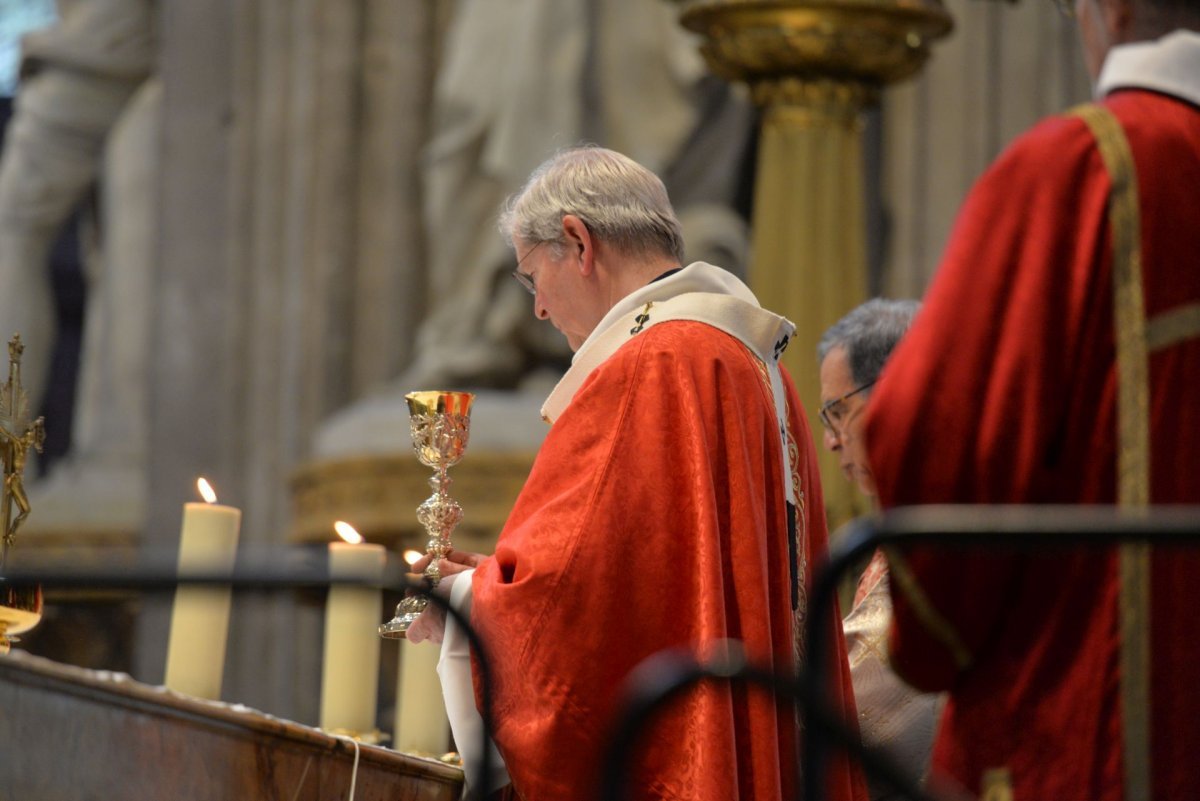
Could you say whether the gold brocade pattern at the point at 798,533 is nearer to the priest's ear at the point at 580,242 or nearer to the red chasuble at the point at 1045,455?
the priest's ear at the point at 580,242

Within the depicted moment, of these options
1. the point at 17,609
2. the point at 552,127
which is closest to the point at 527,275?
the point at 17,609

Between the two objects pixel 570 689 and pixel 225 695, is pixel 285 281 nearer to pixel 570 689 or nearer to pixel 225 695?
pixel 225 695

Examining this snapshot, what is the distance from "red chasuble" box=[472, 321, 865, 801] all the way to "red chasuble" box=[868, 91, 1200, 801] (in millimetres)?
967

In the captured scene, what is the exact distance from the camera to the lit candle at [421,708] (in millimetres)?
4059

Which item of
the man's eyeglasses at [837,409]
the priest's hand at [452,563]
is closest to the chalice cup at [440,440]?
the priest's hand at [452,563]

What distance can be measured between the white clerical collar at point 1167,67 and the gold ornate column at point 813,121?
8.12ft

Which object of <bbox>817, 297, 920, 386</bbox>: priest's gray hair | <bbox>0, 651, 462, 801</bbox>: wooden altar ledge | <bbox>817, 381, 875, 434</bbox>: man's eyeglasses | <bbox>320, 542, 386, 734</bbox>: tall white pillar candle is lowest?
<bbox>0, 651, 462, 801</bbox>: wooden altar ledge

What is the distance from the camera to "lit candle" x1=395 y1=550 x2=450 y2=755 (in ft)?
13.3

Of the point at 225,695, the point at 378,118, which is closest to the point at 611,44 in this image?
the point at 378,118

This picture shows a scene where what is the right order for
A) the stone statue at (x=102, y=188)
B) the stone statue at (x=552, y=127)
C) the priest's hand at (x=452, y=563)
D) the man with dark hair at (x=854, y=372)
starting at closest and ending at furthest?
the priest's hand at (x=452, y=563), the man with dark hair at (x=854, y=372), the stone statue at (x=552, y=127), the stone statue at (x=102, y=188)

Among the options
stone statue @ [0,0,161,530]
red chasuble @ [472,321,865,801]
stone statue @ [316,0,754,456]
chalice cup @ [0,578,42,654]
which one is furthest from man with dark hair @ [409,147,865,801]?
stone statue @ [0,0,161,530]

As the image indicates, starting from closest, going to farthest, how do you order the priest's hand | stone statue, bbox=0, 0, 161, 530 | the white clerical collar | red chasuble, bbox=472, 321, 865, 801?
1. the white clerical collar
2. red chasuble, bbox=472, 321, 865, 801
3. the priest's hand
4. stone statue, bbox=0, 0, 161, 530

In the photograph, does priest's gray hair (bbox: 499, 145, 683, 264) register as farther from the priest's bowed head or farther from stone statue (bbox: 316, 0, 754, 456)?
stone statue (bbox: 316, 0, 754, 456)

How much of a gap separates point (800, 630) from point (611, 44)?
3950 mm
